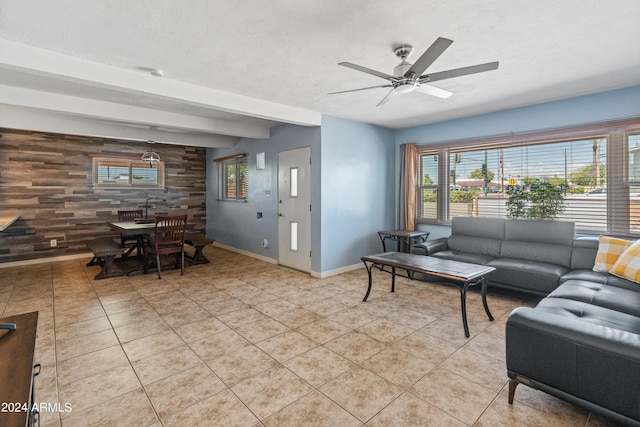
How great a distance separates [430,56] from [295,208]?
3436mm

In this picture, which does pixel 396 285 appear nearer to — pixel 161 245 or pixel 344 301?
pixel 344 301

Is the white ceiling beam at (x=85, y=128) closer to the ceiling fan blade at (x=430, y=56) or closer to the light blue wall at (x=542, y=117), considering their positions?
the light blue wall at (x=542, y=117)

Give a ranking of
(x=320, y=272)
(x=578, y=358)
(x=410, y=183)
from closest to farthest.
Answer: (x=578, y=358)
(x=320, y=272)
(x=410, y=183)

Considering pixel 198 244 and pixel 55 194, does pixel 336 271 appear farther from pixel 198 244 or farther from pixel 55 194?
pixel 55 194

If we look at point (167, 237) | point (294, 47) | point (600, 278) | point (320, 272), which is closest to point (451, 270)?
point (600, 278)

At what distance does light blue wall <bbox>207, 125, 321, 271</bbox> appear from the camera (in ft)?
15.6

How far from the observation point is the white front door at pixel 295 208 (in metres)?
4.91

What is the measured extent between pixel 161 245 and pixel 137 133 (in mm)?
2335

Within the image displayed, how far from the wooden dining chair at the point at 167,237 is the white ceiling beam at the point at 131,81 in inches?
77.3

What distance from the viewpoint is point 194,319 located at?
10.2 feet

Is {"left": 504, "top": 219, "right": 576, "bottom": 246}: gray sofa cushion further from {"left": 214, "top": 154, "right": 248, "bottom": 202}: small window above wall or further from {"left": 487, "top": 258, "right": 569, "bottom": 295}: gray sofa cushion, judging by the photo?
{"left": 214, "top": 154, "right": 248, "bottom": 202}: small window above wall

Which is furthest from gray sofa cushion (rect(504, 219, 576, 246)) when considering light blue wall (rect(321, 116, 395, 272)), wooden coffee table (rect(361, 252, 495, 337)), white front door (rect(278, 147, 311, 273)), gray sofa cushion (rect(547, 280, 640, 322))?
white front door (rect(278, 147, 311, 273))

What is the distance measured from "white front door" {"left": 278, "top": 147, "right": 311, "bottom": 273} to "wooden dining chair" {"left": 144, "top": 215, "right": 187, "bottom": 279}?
162cm

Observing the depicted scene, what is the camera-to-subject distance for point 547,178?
Answer: 407 centimetres
